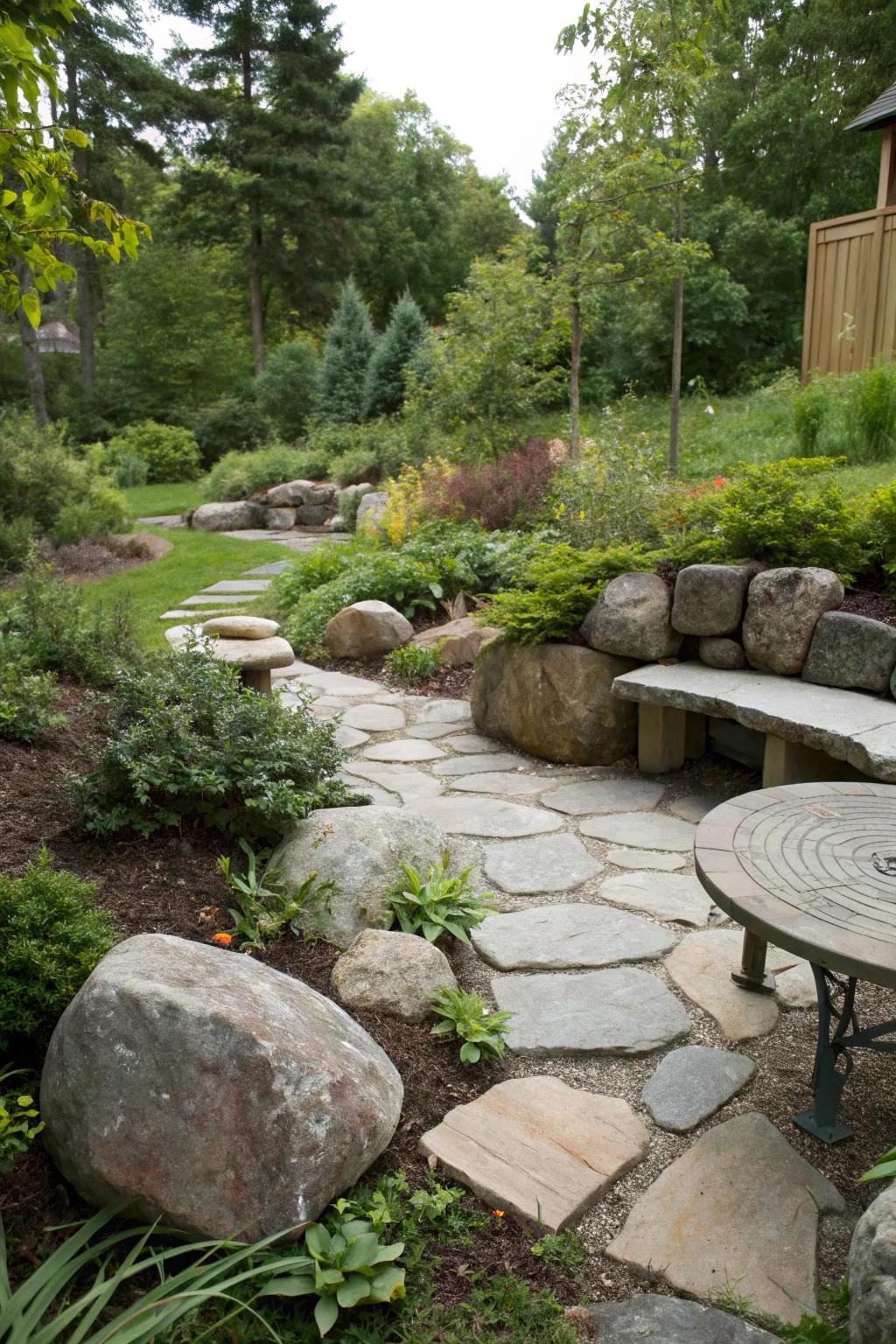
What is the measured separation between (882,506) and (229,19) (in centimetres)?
2404

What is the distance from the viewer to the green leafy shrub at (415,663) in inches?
268

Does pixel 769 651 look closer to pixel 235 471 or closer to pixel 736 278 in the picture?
pixel 235 471

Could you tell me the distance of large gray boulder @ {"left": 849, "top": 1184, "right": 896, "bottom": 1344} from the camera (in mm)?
1413

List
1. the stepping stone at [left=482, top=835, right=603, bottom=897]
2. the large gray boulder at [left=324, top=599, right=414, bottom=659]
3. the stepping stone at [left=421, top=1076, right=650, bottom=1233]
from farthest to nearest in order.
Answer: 1. the large gray boulder at [left=324, top=599, right=414, bottom=659]
2. the stepping stone at [left=482, top=835, right=603, bottom=897]
3. the stepping stone at [left=421, top=1076, right=650, bottom=1233]

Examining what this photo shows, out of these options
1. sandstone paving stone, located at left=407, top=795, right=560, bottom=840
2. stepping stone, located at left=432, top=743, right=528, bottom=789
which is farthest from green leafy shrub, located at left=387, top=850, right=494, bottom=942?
stepping stone, located at left=432, top=743, right=528, bottom=789

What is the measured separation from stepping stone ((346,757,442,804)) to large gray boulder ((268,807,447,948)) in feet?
3.93

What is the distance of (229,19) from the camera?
74.1 feet

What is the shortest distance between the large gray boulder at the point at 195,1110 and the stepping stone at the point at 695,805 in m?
2.63

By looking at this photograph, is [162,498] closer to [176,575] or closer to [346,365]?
[346,365]

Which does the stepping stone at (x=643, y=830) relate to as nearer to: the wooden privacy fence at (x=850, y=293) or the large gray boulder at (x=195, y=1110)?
the large gray boulder at (x=195, y=1110)

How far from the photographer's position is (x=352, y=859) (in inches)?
123

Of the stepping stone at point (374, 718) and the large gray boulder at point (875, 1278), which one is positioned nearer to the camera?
the large gray boulder at point (875, 1278)

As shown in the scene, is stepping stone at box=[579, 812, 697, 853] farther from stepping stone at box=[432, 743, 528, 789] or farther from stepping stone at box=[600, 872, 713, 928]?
stepping stone at box=[432, 743, 528, 789]

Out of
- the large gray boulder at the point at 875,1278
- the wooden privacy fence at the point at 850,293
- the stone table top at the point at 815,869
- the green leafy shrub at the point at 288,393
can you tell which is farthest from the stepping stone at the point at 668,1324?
the green leafy shrub at the point at 288,393
